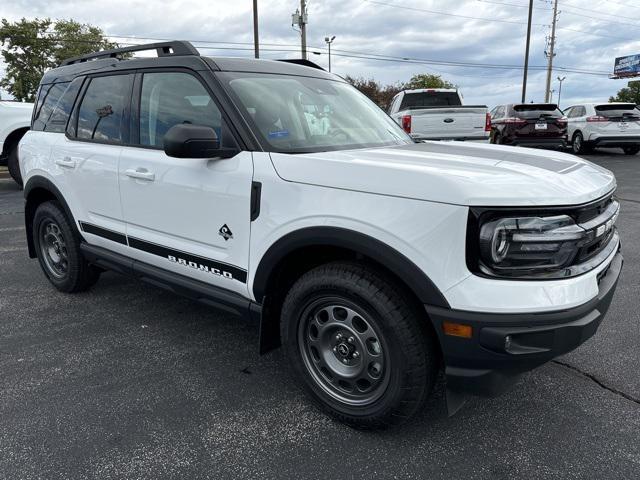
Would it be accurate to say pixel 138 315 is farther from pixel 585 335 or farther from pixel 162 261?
pixel 585 335

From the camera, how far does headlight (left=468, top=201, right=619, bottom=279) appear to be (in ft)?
6.49

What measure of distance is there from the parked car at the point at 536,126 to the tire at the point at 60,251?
12919mm

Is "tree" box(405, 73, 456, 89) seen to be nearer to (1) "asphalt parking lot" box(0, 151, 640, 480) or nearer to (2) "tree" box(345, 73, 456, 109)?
(2) "tree" box(345, 73, 456, 109)

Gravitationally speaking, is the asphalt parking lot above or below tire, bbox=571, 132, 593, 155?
below

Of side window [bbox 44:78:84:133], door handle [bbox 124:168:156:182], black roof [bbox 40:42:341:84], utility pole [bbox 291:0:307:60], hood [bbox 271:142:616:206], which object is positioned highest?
utility pole [bbox 291:0:307:60]

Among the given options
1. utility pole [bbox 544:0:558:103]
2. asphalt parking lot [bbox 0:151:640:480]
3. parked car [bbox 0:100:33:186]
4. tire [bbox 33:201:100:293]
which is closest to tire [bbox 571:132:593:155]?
asphalt parking lot [bbox 0:151:640:480]

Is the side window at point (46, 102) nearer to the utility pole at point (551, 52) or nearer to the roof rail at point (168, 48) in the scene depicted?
the roof rail at point (168, 48)

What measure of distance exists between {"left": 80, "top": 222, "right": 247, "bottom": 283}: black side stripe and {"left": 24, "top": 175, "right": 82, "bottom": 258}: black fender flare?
460mm

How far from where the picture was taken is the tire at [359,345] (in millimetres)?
2203

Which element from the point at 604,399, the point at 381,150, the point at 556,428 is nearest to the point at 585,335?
the point at 556,428

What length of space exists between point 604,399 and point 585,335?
0.96 metres

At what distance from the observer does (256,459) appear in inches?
91.5

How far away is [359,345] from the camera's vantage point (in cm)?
242

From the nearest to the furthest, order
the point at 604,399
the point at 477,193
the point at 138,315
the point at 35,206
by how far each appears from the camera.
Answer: the point at 477,193, the point at 604,399, the point at 138,315, the point at 35,206
